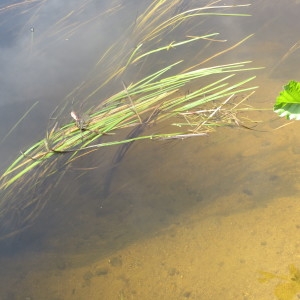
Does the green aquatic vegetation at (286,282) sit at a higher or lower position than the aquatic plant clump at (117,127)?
lower

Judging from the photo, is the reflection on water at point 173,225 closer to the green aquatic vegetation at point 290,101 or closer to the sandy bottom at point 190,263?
the sandy bottom at point 190,263

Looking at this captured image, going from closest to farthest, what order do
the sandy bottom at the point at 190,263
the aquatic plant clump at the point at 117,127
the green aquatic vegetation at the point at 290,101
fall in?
the green aquatic vegetation at the point at 290,101, the sandy bottom at the point at 190,263, the aquatic plant clump at the point at 117,127

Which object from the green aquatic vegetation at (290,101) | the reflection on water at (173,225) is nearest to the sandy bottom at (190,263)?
the reflection on water at (173,225)

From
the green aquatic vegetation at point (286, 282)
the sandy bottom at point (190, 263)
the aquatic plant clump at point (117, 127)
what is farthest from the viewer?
the aquatic plant clump at point (117, 127)

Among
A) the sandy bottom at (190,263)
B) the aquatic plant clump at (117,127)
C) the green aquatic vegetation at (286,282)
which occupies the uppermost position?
the aquatic plant clump at (117,127)

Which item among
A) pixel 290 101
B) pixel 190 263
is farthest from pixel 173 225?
pixel 290 101

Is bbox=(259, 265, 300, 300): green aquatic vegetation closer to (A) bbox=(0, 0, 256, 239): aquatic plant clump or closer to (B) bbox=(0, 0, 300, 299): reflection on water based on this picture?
(B) bbox=(0, 0, 300, 299): reflection on water

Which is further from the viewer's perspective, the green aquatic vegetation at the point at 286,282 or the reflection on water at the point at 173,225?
the reflection on water at the point at 173,225


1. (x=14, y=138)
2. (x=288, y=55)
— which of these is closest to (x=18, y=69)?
(x=14, y=138)

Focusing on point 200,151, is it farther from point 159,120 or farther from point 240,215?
point 240,215
